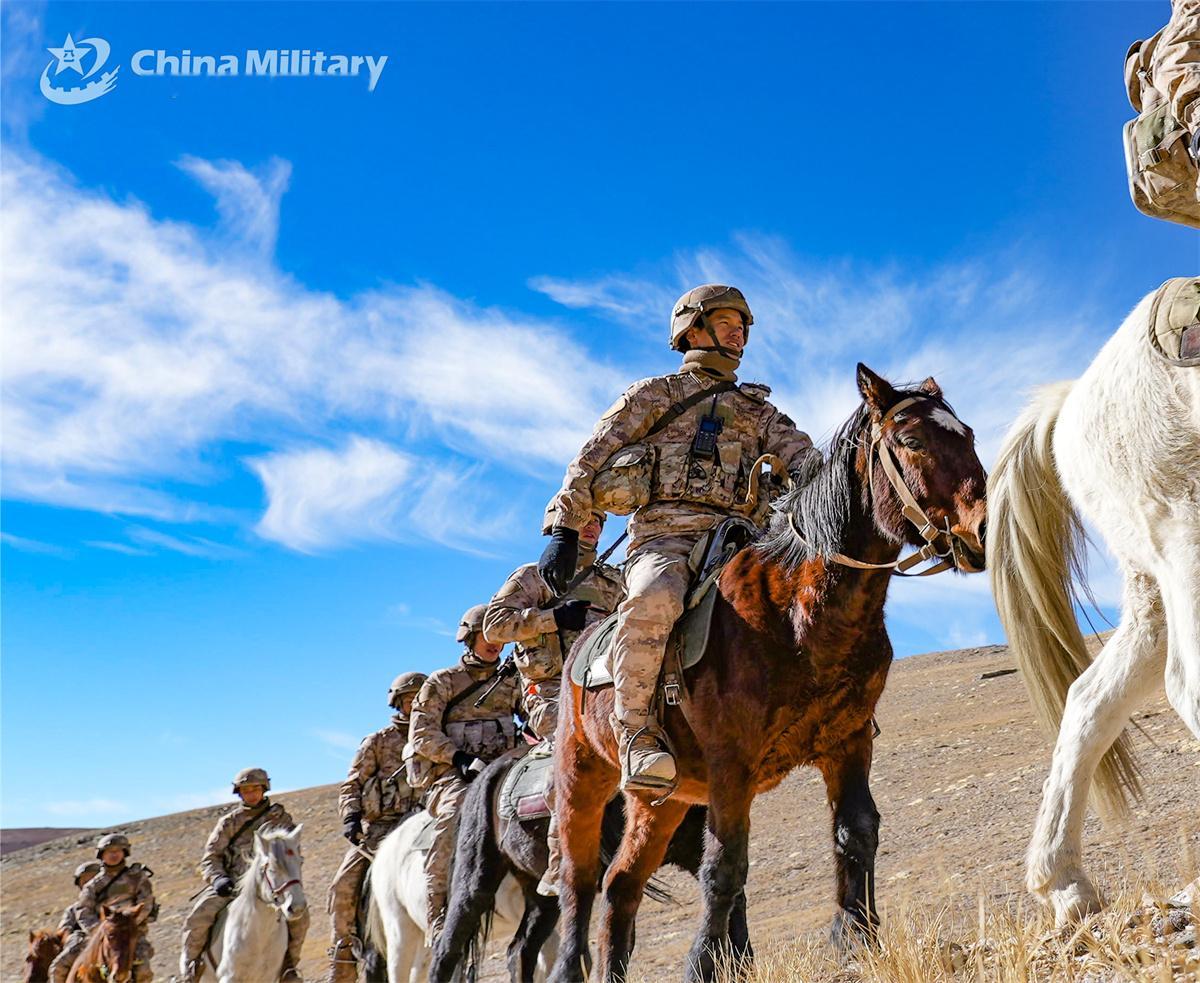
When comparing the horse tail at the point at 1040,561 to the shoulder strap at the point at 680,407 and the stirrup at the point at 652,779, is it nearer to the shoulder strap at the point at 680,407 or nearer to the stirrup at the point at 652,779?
the stirrup at the point at 652,779

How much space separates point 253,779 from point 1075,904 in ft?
39.5

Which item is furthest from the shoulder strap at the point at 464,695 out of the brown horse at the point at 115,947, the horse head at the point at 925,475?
the horse head at the point at 925,475

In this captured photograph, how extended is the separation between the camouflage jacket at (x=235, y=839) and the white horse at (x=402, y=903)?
2806 mm

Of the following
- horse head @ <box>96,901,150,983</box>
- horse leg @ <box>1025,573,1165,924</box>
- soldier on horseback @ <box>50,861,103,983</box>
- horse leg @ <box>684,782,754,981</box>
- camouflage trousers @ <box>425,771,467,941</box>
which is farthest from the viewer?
soldier on horseback @ <box>50,861,103,983</box>

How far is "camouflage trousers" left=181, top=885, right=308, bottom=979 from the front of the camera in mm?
12414

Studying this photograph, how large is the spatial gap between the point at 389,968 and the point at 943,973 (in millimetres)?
8017

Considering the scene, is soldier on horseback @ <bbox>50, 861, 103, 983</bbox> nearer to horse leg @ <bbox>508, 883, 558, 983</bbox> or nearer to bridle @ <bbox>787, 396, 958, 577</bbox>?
horse leg @ <bbox>508, 883, 558, 983</bbox>

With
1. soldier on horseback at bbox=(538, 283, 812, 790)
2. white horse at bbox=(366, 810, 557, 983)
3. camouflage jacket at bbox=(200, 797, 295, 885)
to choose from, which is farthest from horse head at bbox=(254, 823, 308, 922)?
soldier on horseback at bbox=(538, 283, 812, 790)

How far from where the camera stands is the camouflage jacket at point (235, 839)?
14125mm

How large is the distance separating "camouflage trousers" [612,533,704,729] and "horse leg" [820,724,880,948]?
85 cm

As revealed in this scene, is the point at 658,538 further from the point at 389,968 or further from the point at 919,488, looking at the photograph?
the point at 389,968

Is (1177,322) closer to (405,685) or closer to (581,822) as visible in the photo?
(581,822)

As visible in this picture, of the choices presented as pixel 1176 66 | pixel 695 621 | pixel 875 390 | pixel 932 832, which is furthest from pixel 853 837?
pixel 932 832

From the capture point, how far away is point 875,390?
546 centimetres
